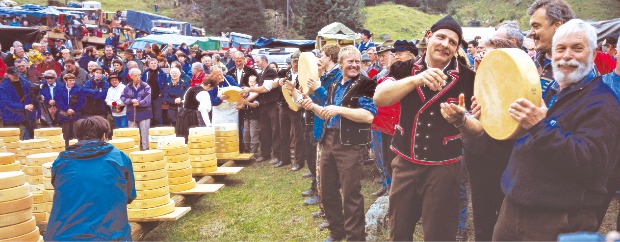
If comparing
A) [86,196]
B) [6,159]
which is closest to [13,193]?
[86,196]

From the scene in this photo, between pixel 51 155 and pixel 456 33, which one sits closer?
pixel 456 33

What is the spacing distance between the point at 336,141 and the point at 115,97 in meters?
6.88

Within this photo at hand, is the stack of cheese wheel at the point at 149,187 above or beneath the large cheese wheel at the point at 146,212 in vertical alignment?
above

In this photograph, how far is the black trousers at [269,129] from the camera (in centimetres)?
1057

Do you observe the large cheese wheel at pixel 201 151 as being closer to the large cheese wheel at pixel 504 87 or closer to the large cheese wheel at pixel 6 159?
the large cheese wheel at pixel 6 159

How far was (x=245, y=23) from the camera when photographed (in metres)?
48.5

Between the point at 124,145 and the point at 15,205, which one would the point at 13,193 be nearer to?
the point at 15,205

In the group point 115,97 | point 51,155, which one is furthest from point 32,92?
point 51,155

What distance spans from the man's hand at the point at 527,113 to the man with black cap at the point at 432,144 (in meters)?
0.91

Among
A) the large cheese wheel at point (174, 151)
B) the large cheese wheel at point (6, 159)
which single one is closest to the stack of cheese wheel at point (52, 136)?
the large cheese wheel at point (6, 159)

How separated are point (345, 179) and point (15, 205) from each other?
3.00 metres

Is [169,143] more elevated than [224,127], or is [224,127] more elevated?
[169,143]

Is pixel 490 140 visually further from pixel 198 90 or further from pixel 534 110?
pixel 198 90

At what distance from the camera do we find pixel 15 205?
4.39 metres
